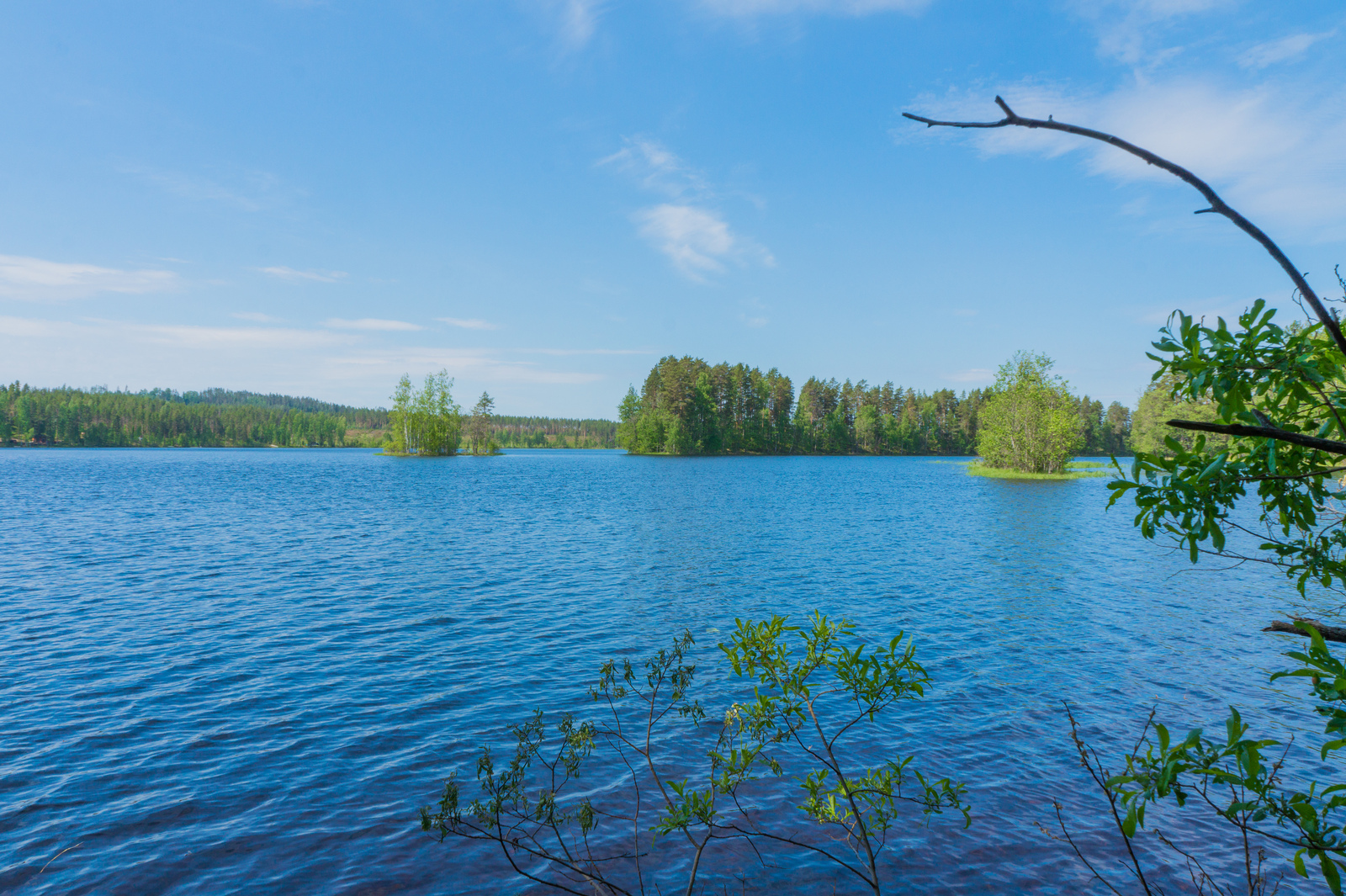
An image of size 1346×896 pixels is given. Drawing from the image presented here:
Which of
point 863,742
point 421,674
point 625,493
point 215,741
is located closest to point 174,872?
point 215,741

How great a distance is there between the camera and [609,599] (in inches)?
828

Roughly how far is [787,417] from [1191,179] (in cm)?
17223

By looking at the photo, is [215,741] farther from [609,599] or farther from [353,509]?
[353,509]

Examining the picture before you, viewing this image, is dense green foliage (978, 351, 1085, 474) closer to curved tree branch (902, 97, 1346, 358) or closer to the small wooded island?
the small wooded island

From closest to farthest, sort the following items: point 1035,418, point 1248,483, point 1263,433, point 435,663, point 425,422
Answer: point 1263,433 → point 1248,483 → point 435,663 → point 1035,418 → point 425,422

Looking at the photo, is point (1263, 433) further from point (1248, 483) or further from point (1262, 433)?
point (1248, 483)

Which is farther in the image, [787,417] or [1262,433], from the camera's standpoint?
[787,417]

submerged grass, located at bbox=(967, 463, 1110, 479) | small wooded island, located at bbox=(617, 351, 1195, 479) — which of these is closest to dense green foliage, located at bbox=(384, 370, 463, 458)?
small wooded island, located at bbox=(617, 351, 1195, 479)

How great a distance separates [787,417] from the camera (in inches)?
6772

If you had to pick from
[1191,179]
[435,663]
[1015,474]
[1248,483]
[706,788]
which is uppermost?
[1191,179]

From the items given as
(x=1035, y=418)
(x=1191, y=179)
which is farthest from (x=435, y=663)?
(x=1035, y=418)

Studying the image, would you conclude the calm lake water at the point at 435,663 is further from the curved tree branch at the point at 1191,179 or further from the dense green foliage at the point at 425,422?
the dense green foliage at the point at 425,422

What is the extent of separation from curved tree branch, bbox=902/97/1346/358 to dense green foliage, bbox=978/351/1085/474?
83423 mm

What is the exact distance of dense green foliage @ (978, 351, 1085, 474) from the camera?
76.8m
